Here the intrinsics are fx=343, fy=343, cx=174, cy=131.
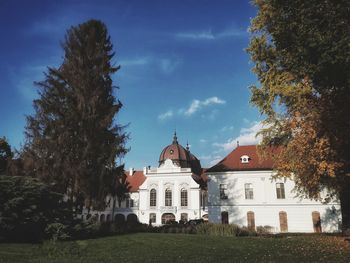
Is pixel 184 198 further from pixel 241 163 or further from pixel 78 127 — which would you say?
pixel 78 127

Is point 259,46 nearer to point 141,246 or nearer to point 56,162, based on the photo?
point 141,246

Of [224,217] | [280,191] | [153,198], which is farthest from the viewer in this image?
[153,198]

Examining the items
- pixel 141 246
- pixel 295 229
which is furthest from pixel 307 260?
pixel 295 229

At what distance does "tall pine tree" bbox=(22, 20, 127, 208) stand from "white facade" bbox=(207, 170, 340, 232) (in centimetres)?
1876

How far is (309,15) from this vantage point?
14156mm

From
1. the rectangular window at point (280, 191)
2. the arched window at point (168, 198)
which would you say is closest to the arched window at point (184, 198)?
the arched window at point (168, 198)

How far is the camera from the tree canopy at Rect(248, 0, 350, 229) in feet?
44.2

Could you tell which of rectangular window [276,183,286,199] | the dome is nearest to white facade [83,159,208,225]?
the dome

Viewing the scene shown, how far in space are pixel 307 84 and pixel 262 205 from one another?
2606 centimetres

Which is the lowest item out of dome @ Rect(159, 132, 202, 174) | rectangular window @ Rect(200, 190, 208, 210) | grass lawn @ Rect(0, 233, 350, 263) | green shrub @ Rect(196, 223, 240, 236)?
grass lawn @ Rect(0, 233, 350, 263)

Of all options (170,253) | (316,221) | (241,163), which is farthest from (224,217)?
(170,253)

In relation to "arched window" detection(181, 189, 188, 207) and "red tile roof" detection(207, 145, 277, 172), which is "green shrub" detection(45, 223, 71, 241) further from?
"arched window" detection(181, 189, 188, 207)

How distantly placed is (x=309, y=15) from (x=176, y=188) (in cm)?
4326

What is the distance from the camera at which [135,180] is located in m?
66.9
